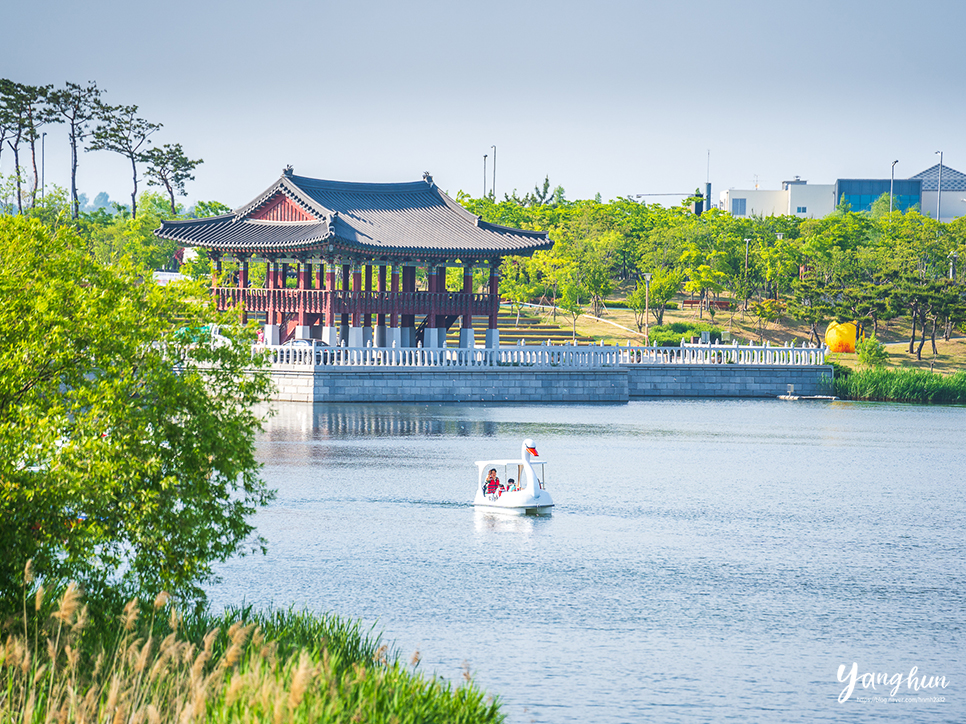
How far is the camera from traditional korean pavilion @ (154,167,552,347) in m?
52.4

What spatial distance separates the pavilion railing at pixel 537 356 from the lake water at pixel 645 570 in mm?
11538

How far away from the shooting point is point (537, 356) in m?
51.6

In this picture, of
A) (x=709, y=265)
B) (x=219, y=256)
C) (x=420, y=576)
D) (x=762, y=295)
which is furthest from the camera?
(x=762, y=295)

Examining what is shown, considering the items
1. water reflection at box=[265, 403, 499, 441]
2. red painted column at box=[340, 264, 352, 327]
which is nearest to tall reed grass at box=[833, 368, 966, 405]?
water reflection at box=[265, 403, 499, 441]

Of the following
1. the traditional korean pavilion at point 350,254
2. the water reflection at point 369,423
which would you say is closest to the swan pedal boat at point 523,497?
the water reflection at point 369,423

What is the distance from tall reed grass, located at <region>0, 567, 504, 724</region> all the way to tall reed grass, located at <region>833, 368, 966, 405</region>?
1895 inches

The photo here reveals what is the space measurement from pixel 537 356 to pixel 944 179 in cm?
9058

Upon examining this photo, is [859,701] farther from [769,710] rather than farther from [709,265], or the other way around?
[709,265]

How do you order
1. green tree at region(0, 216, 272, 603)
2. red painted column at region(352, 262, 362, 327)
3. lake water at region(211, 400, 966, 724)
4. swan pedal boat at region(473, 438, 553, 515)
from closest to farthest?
1. green tree at region(0, 216, 272, 603)
2. lake water at region(211, 400, 966, 724)
3. swan pedal boat at region(473, 438, 553, 515)
4. red painted column at region(352, 262, 362, 327)

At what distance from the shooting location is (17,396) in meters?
11.7

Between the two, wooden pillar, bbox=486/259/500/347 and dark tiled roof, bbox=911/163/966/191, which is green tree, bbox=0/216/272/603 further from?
dark tiled roof, bbox=911/163/966/191

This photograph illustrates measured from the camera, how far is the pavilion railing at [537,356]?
159 ft

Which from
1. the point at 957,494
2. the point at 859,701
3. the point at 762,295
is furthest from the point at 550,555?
the point at 762,295

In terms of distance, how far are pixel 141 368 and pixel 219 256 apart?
4510 cm
